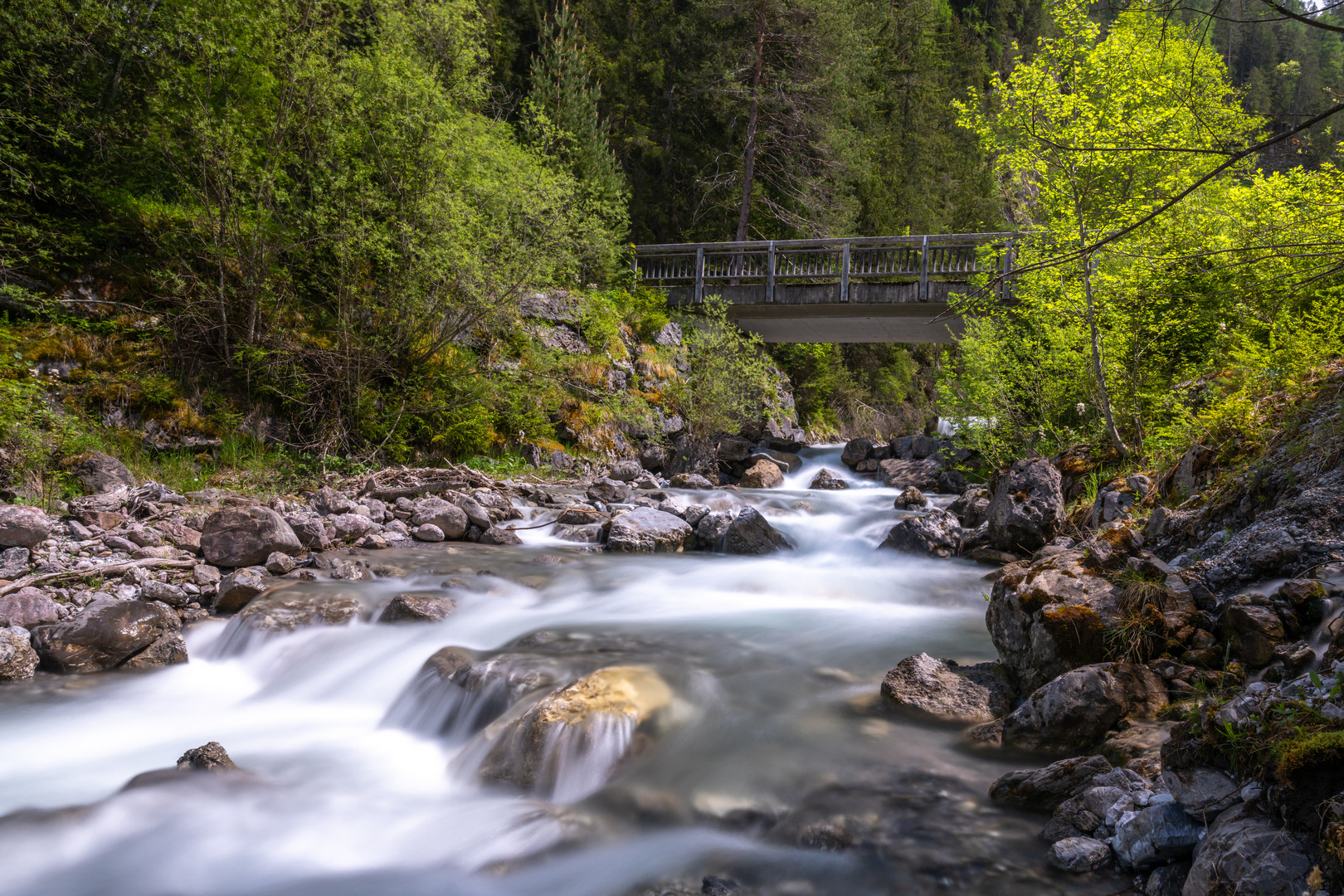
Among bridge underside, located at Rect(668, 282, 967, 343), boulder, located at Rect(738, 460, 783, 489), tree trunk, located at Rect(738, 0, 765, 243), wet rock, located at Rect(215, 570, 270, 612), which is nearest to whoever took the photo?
wet rock, located at Rect(215, 570, 270, 612)

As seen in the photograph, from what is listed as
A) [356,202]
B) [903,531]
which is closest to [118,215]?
[356,202]

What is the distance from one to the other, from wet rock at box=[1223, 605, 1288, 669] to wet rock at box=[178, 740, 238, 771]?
16.8 ft

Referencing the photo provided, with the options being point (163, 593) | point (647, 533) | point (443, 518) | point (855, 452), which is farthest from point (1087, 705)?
point (855, 452)

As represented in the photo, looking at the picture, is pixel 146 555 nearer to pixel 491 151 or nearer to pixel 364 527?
pixel 364 527

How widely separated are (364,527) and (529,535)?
80.9 inches

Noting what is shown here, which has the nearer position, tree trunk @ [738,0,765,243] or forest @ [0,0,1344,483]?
forest @ [0,0,1344,483]

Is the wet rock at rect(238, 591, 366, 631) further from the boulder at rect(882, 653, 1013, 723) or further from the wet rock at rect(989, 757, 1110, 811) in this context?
the wet rock at rect(989, 757, 1110, 811)

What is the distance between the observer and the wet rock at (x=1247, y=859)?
79.8 inches

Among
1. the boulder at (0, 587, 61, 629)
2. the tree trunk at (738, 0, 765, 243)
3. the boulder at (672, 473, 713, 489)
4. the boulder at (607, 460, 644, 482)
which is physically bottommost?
the boulder at (0, 587, 61, 629)

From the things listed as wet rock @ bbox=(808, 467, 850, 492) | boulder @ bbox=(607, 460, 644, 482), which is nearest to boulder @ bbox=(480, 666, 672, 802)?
boulder @ bbox=(607, 460, 644, 482)

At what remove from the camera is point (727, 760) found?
4.03m

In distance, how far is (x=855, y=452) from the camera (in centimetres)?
1767

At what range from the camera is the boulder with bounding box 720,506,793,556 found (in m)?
9.53

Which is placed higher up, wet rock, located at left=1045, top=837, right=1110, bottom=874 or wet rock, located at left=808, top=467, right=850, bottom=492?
wet rock, located at left=808, top=467, right=850, bottom=492
